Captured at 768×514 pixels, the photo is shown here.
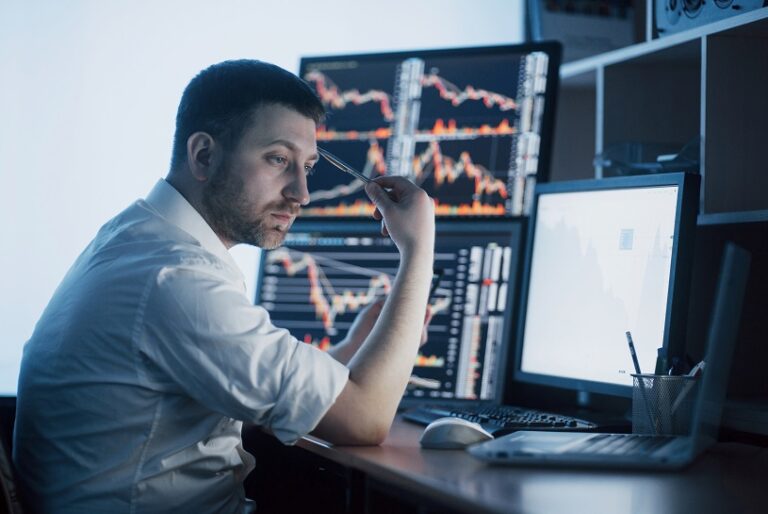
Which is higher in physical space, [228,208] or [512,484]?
[228,208]

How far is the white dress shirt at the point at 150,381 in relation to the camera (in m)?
1.28

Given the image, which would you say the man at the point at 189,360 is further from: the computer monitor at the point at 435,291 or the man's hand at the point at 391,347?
the computer monitor at the point at 435,291

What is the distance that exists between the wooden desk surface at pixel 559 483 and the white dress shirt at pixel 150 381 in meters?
0.14

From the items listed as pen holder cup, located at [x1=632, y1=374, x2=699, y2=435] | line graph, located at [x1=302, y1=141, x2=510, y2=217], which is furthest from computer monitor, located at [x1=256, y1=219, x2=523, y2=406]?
pen holder cup, located at [x1=632, y1=374, x2=699, y2=435]

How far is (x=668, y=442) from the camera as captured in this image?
1353 millimetres

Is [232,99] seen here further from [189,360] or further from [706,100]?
[706,100]

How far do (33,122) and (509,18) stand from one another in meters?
1.44

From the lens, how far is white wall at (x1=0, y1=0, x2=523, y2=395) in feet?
7.47

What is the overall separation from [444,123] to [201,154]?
813mm

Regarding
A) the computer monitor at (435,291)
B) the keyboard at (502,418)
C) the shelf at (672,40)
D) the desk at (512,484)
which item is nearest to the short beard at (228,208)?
the desk at (512,484)

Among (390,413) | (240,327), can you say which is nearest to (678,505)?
(390,413)

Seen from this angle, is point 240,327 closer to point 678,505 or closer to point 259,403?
point 259,403

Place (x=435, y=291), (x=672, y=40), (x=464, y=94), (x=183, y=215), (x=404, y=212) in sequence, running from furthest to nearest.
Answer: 1. (x=464, y=94)
2. (x=435, y=291)
3. (x=672, y=40)
4. (x=404, y=212)
5. (x=183, y=215)

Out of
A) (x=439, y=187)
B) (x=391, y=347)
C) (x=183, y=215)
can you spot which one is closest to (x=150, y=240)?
(x=183, y=215)
